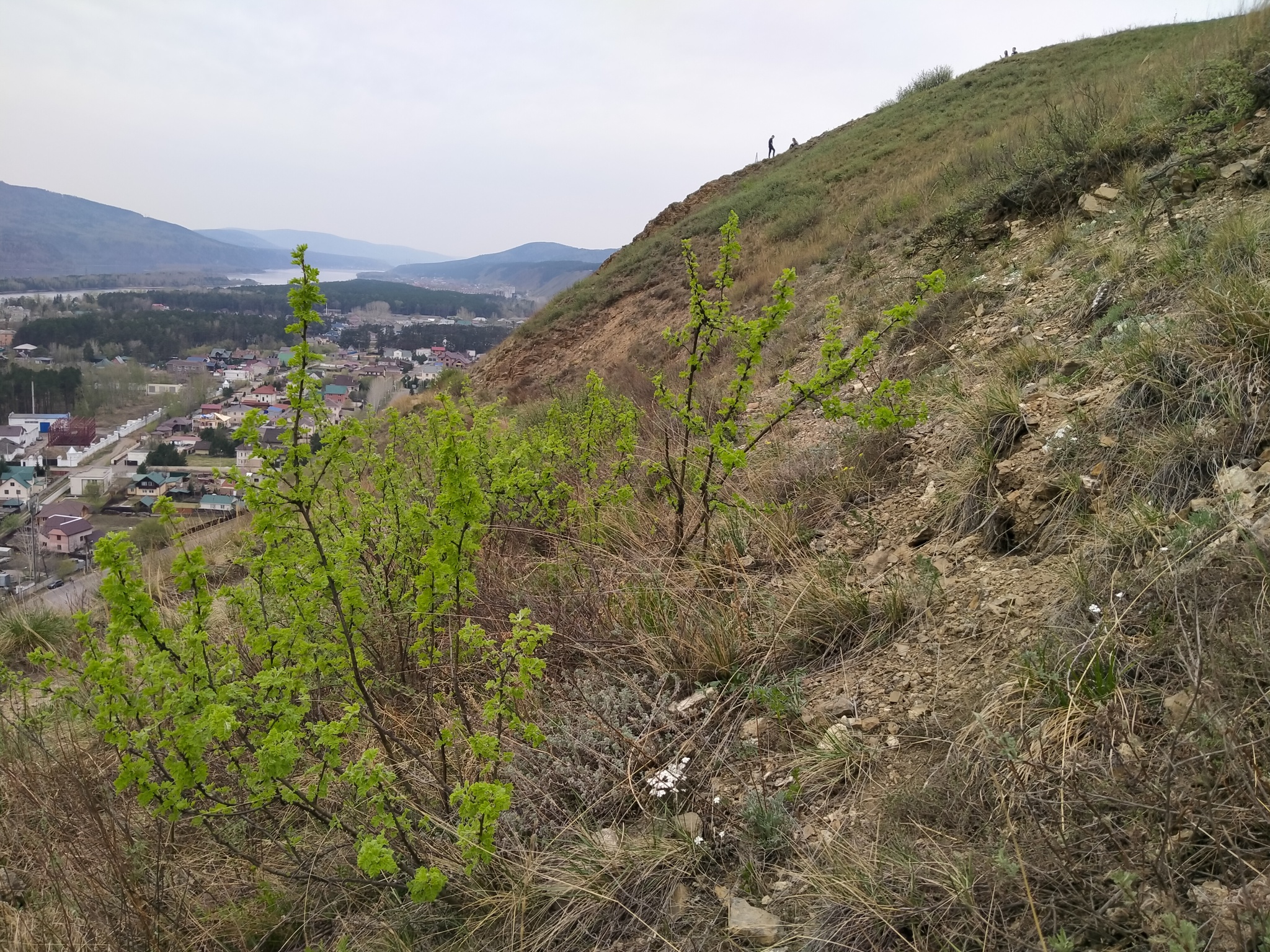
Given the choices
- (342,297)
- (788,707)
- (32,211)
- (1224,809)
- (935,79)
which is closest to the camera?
(1224,809)

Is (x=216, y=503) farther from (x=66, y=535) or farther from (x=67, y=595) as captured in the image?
(x=66, y=535)

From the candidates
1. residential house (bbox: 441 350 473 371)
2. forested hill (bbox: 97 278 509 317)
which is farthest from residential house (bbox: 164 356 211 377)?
residential house (bbox: 441 350 473 371)

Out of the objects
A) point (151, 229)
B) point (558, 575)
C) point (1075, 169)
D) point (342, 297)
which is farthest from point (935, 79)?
point (151, 229)

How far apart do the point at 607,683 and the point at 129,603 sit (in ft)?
5.84

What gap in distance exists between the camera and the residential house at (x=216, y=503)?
7934 millimetres

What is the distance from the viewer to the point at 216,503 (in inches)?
328

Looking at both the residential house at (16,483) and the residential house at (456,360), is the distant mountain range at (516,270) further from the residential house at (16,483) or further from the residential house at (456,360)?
the residential house at (16,483)

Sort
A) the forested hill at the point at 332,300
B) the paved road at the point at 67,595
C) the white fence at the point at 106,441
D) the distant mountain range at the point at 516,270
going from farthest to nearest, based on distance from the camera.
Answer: the distant mountain range at the point at 516,270 < the forested hill at the point at 332,300 < the white fence at the point at 106,441 < the paved road at the point at 67,595

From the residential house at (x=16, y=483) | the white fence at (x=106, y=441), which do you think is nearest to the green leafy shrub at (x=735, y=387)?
the residential house at (x=16, y=483)

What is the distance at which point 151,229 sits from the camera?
150375mm

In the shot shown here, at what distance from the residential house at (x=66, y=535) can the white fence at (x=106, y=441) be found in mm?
9845

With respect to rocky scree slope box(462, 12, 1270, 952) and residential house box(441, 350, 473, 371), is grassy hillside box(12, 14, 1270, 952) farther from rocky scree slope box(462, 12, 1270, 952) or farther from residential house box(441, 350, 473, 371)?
residential house box(441, 350, 473, 371)

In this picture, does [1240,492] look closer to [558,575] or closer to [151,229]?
[558,575]

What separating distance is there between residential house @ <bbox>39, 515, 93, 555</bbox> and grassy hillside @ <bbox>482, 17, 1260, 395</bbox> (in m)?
8.65
